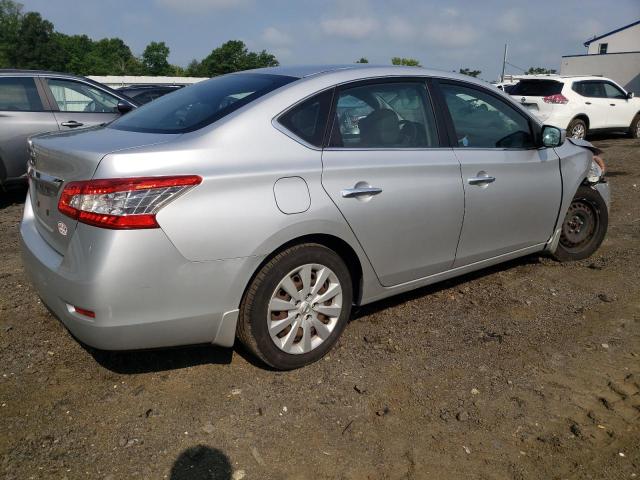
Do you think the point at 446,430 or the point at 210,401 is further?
the point at 210,401

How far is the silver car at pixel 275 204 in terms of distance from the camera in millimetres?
2572

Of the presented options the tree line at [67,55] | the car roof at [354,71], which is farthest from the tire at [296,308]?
the tree line at [67,55]

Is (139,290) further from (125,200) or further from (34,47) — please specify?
(34,47)

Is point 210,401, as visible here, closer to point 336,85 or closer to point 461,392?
point 461,392

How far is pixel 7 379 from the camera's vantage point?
310 centimetres

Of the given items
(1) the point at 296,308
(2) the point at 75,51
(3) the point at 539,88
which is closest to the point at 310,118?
(1) the point at 296,308

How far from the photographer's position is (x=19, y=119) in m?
6.73

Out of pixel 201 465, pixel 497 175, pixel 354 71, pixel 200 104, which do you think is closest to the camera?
pixel 201 465

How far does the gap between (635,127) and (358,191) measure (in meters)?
14.5

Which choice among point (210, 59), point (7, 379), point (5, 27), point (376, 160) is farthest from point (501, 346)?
point (5, 27)

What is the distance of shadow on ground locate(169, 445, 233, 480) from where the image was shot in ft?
7.89

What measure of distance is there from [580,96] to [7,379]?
13.5m

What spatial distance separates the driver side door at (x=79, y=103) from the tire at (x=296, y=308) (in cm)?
A: 504

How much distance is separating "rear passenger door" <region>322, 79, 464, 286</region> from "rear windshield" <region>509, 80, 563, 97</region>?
35.4 feet
